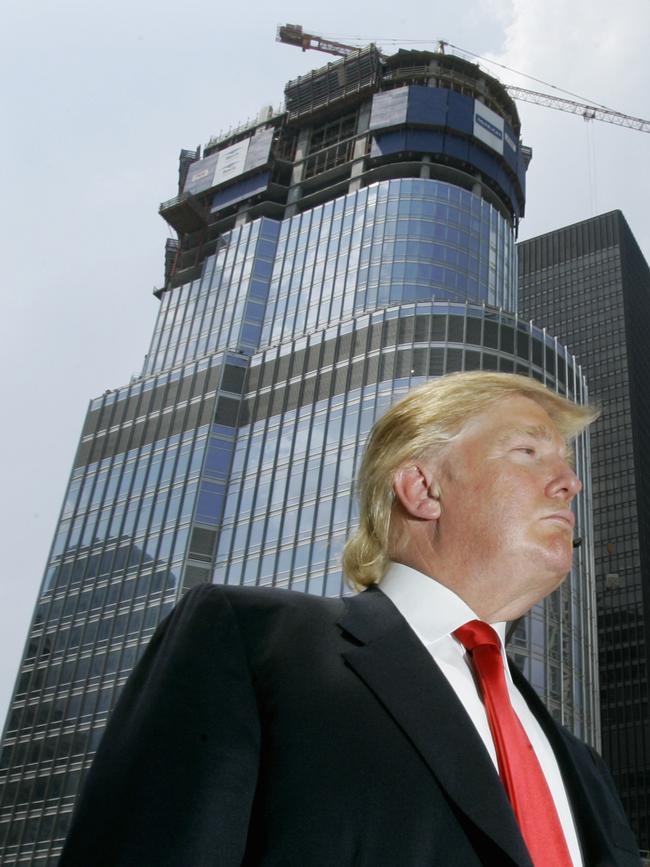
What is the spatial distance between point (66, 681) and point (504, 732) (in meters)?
71.4

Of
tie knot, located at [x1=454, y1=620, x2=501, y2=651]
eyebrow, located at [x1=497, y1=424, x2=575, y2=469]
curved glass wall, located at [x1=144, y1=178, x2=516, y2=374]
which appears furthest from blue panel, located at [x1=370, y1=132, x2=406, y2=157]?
tie knot, located at [x1=454, y1=620, x2=501, y2=651]

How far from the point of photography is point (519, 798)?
2867mm

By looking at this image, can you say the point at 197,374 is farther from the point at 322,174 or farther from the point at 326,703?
the point at 326,703

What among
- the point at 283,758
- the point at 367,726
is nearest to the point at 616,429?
the point at 367,726

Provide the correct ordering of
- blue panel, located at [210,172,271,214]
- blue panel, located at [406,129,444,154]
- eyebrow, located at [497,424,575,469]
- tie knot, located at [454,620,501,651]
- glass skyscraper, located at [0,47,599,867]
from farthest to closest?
blue panel, located at [210,172,271,214] < blue panel, located at [406,129,444,154] < glass skyscraper, located at [0,47,599,867] < eyebrow, located at [497,424,575,469] < tie knot, located at [454,620,501,651]

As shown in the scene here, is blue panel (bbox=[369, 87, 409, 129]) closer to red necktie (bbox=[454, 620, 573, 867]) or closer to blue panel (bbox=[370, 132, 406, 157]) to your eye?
blue panel (bbox=[370, 132, 406, 157])

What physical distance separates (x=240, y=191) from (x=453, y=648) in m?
98.0

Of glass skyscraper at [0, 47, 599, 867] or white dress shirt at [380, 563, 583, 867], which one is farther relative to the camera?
glass skyscraper at [0, 47, 599, 867]

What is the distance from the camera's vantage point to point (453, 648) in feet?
10.6

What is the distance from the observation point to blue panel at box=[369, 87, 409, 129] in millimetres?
92562

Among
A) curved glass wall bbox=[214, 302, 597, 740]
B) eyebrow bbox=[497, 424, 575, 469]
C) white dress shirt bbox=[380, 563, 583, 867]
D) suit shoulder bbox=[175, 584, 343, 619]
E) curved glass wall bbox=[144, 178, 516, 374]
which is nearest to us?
suit shoulder bbox=[175, 584, 343, 619]

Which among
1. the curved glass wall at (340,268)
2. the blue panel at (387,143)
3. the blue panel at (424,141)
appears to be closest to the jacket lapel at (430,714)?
the curved glass wall at (340,268)

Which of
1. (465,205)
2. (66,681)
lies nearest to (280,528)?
(66,681)

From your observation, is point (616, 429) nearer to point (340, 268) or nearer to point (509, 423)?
point (340, 268)
